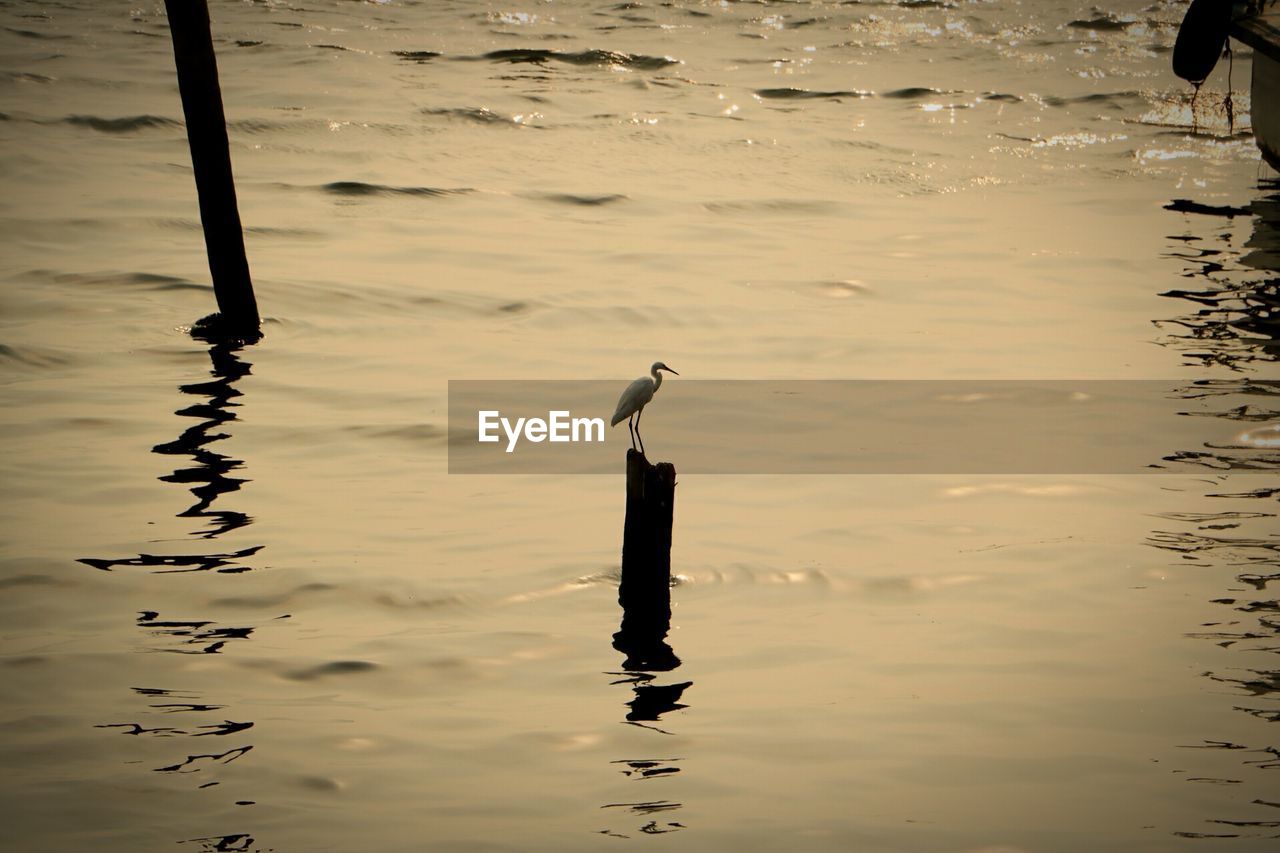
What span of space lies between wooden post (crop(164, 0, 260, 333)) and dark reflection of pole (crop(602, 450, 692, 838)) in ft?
19.9

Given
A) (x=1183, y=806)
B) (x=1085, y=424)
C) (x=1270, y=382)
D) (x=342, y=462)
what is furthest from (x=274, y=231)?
(x=1183, y=806)

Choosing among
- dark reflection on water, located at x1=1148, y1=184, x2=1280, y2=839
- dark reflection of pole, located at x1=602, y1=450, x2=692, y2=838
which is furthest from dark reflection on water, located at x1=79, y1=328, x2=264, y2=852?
dark reflection on water, located at x1=1148, y1=184, x2=1280, y2=839

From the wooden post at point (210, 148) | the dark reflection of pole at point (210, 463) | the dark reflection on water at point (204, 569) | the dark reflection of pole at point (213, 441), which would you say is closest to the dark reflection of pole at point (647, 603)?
the dark reflection on water at point (204, 569)

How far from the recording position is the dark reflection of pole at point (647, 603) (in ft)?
25.7

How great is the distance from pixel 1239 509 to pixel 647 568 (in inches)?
190

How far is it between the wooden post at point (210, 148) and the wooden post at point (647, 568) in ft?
19.9

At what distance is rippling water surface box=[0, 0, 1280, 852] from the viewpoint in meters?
7.10

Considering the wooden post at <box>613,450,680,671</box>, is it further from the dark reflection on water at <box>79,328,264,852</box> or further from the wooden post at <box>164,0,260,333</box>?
the wooden post at <box>164,0,260,333</box>

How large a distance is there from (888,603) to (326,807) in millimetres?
3902

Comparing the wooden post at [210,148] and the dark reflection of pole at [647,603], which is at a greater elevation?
the wooden post at [210,148]

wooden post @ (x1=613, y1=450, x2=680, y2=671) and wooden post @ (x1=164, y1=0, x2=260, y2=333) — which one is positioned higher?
wooden post @ (x1=164, y1=0, x2=260, y2=333)

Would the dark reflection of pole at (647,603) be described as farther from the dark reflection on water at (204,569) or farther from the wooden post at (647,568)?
the dark reflection on water at (204,569)

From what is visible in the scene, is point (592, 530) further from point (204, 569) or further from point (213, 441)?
point (213, 441)

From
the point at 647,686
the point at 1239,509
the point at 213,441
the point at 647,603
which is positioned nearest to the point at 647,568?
the point at 647,603
